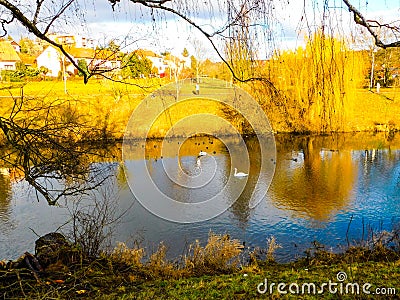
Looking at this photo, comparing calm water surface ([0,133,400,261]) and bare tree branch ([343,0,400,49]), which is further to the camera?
calm water surface ([0,133,400,261])

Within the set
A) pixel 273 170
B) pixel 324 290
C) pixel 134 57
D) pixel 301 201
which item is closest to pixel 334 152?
pixel 273 170

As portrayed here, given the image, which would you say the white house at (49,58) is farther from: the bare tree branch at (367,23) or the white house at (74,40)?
the bare tree branch at (367,23)

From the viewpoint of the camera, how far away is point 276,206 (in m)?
8.33

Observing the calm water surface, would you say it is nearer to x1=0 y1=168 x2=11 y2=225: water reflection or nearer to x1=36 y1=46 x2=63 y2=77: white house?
x1=0 y1=168 x2=11 y2=225: water reflection

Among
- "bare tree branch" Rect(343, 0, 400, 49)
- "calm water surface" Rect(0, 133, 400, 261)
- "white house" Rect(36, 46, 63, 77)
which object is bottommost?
"calm water surface" Rect(0, 133, 400, 261)

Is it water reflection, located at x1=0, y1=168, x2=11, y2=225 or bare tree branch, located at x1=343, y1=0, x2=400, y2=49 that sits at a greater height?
bare tree branch, located at x1=343, y1=0, x2=400, y2=49

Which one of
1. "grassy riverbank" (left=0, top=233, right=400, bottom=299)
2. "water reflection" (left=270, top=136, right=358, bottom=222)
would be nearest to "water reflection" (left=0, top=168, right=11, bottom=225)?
"grassy riverbank" (left=0, top=233, right=400, bottom=299)

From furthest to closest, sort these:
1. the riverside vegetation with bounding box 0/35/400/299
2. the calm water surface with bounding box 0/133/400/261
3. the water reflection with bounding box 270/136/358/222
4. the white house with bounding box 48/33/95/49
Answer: the water reflection with bounding box 270/136/358/222, the calm water surface with bounding box 0/133/400/261, the white house with bounding box 48/33/95/49, the riverside vegetation with bounding box 0/35/400/299

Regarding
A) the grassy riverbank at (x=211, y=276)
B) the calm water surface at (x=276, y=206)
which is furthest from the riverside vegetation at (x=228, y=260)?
A: the calm water surface at (x=276, y=206)

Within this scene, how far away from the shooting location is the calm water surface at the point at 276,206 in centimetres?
679

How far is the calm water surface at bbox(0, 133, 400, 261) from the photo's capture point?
6.79 metres

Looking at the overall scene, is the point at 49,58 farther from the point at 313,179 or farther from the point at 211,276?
the point at 211,276

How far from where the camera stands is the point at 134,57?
2.63 metres

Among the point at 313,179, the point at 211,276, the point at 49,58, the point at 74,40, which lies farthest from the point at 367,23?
the point at 49,58
